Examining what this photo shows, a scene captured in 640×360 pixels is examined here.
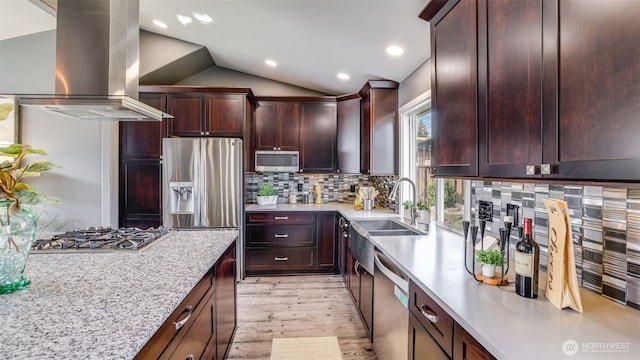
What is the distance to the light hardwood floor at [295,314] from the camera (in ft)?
7.63

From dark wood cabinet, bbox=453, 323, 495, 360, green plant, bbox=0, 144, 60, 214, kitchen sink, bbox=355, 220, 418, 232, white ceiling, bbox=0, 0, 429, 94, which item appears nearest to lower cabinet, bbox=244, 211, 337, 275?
kitchen sink, bbox=355, 220, 418, 232

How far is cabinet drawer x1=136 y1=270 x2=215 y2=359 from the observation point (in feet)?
3.15

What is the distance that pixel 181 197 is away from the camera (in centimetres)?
350

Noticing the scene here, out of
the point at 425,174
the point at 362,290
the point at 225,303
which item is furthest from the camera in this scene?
the point at 425,174

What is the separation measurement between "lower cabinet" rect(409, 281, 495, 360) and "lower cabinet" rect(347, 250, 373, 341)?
2.63 ft

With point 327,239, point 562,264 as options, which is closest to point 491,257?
point 562,264

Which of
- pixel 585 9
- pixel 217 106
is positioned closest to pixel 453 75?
pixel 585 9

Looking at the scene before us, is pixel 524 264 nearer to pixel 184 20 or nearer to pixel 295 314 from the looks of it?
pixel 295 314

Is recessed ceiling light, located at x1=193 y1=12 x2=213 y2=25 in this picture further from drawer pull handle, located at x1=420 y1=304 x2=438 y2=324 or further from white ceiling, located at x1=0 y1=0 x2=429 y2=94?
drawer pull handle, located at x1=420 y1=304 x2=438 y2=324

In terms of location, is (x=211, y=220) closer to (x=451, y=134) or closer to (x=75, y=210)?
(x=75, y=210)

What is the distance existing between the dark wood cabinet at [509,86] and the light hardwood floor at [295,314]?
1786 millimetres

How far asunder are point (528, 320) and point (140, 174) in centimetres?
399

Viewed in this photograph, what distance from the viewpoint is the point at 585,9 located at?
2.72 ft

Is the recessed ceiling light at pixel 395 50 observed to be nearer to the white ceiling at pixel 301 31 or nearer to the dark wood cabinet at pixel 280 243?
the white ceiling at pixel 301 31
